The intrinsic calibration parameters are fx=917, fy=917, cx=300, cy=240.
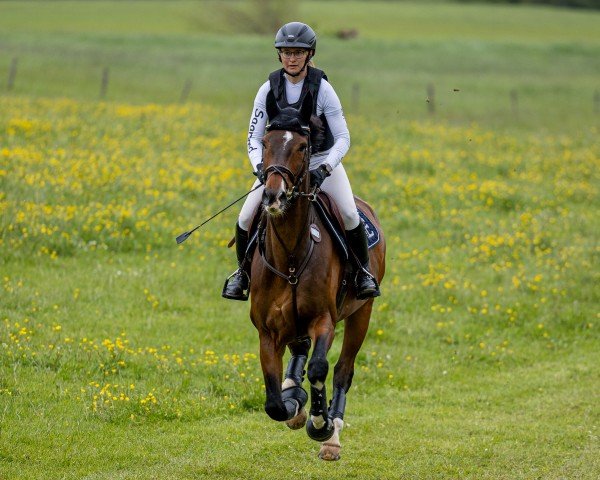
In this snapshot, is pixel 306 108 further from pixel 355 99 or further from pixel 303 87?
pixel 355 99

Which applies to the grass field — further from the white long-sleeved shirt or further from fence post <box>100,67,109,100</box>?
fence post <box>100,67,109,100</box>

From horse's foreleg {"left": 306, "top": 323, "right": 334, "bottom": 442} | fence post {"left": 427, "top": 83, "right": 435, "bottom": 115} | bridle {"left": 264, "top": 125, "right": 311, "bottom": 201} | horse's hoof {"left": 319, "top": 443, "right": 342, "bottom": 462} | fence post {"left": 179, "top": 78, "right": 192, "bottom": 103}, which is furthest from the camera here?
fence post {"left": 179, "top": 78, "right": 192, "bottom": 103}

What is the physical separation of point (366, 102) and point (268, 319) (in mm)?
32667

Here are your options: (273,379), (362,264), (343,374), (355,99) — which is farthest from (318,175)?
(355,99)

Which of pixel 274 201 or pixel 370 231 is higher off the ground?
pixel 274 201

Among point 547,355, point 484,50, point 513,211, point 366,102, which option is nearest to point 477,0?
point 484,50

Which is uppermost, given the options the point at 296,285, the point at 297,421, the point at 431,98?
the point at 296,285

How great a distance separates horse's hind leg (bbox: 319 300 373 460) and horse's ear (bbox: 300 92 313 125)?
2.91 metres

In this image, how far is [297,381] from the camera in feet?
29.8

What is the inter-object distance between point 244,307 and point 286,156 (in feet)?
24.4

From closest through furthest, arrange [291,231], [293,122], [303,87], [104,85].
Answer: [293,122]
[291,231]
[303,87]
[104,85]

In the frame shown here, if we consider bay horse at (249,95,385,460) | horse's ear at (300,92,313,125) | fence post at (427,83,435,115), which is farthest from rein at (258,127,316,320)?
fence post at (427,83,435,115)

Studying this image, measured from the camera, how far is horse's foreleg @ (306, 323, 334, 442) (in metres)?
8.15

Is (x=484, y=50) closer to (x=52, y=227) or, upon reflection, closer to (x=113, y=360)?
(x=52, y=227)
